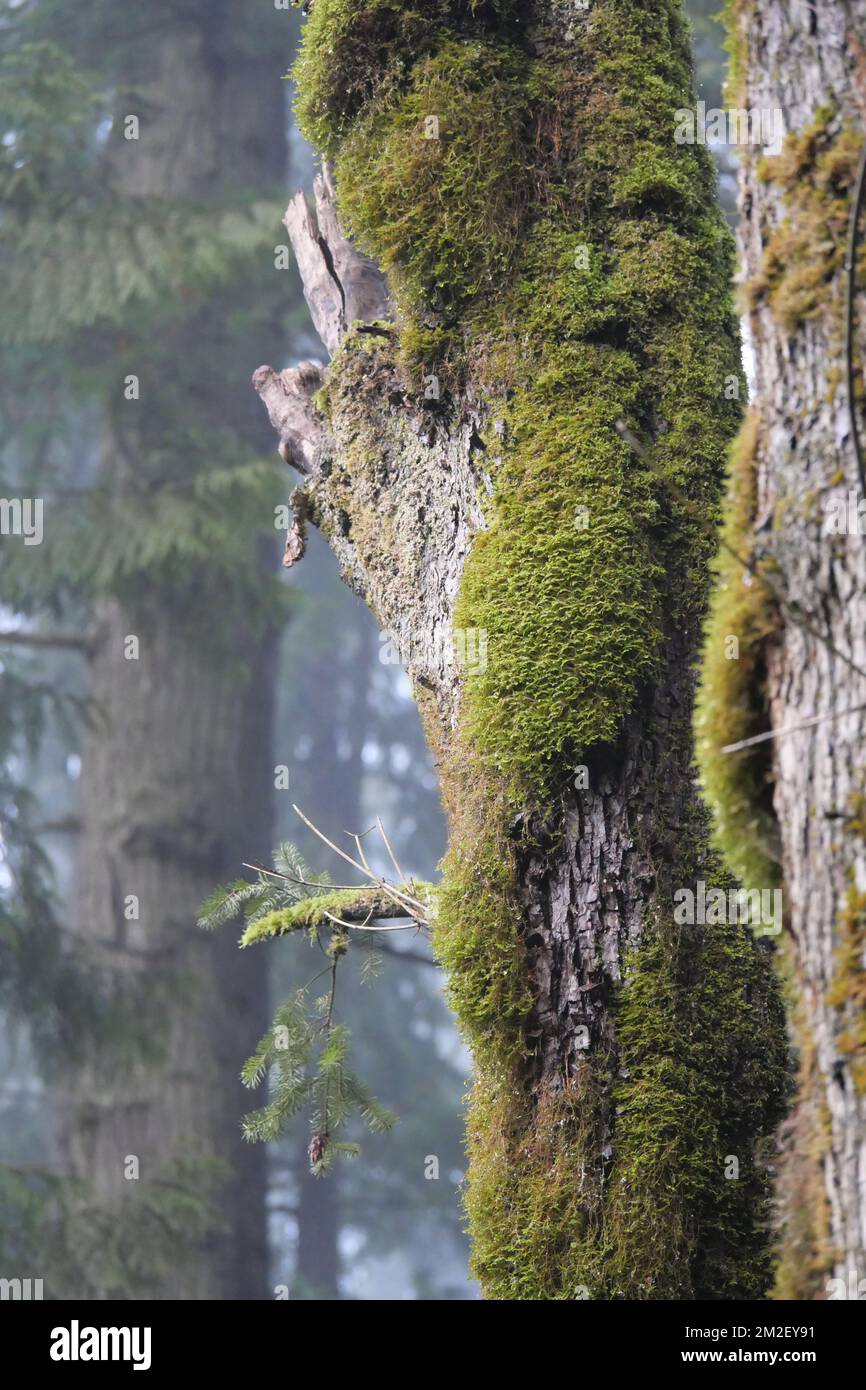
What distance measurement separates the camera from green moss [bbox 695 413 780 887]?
5.92 ft

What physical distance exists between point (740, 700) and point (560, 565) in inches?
28.0

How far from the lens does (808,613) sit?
1.70 m

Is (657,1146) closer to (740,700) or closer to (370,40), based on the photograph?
(740,700)

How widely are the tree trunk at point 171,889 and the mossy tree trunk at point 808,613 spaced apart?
6.34 m

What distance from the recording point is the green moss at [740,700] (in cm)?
180

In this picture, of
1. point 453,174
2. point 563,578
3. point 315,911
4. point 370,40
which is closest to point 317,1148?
point 315,911

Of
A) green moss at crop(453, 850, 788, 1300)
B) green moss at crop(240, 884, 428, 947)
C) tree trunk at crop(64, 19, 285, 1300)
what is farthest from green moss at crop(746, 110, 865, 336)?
tree trunk at crop(64, 19, 285, 1300)

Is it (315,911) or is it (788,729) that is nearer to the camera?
Answer: (788,729)

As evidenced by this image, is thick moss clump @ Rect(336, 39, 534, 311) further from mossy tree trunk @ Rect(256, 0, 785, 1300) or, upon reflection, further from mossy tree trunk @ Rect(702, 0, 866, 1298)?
mossy tree trunk @ Rect(702, 0, 866, 1298)

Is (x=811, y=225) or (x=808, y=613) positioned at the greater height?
(x=811, y=225)

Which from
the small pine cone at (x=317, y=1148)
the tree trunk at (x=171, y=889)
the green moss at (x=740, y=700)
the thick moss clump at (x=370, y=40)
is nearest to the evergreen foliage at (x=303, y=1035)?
the small pine cone at (x=317, y=1148)
